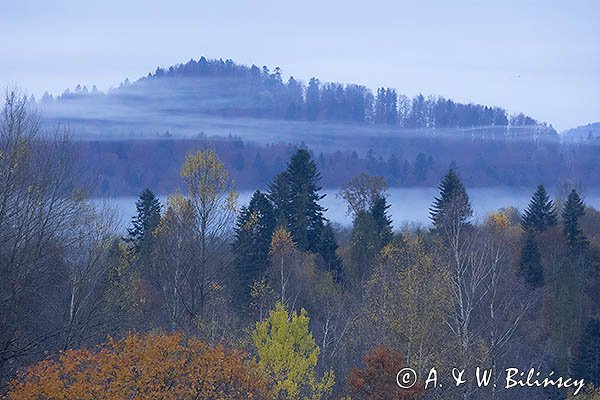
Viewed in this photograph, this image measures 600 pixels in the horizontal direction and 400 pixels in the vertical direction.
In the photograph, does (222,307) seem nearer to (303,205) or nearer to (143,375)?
(303,205)

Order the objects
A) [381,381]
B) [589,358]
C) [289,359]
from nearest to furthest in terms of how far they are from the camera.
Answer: [381,381] → [289,359] → [589,358]

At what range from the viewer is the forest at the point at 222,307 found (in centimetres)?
1627

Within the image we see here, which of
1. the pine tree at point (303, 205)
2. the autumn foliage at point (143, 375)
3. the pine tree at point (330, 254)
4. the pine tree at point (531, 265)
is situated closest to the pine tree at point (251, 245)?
the pine tree at point (303, 205)

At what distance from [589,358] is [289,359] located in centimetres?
1508

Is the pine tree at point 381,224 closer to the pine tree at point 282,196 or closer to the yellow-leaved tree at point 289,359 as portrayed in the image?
the pine tree at point 282,196

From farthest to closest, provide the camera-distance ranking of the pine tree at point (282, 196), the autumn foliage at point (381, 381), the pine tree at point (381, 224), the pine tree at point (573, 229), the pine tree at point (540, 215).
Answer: the pine tree at point (540, 215) < the pine tree at point (573, 229) < the pine tree at point (282, 196) < the pine tree at point (381, 224) < the autumn foliage at point (381, 381)

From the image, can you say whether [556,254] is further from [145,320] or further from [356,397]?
[356,397]

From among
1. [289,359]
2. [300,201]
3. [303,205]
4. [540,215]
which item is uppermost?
[300,201]

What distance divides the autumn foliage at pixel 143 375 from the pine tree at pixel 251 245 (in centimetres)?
2224

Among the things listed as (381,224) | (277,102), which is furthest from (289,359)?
(277,102)

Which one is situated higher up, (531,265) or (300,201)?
(300,201)

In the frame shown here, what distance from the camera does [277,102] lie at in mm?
116438

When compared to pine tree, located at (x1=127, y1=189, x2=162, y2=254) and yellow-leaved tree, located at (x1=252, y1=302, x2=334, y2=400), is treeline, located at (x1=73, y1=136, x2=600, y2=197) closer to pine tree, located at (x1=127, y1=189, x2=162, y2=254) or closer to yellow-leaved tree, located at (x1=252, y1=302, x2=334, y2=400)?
pine tree, located at (x1=127, y1=189, x2=162, y2=254)

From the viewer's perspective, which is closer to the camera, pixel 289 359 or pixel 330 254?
pixel 289 359
